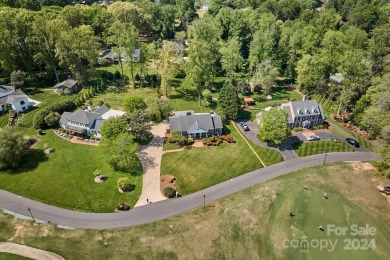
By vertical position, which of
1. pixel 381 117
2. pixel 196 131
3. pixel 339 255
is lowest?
pixel 339 255

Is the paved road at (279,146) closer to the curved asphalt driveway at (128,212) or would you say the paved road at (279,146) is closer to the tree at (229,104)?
the tree at (229,104)

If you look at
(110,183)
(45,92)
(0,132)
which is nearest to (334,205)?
(110,183)

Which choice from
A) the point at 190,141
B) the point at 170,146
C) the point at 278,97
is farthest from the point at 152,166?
the point at 278,97

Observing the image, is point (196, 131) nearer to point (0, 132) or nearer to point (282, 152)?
point (282, 152)

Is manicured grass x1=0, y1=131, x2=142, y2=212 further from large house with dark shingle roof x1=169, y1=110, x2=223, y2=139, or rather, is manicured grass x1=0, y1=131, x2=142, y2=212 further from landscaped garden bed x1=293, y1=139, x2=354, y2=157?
landscaped garden bed x1=293, y1=139, x2=354, y2=157

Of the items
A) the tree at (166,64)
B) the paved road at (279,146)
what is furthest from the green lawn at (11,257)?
the tree at (166,64)

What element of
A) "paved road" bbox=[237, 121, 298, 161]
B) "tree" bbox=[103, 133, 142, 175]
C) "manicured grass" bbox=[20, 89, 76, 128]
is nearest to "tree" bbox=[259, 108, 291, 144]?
"paved road" bbox=[237, 121, 298, 161]

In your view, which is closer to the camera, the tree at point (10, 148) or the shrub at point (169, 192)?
the shrub at point (169, 192)
